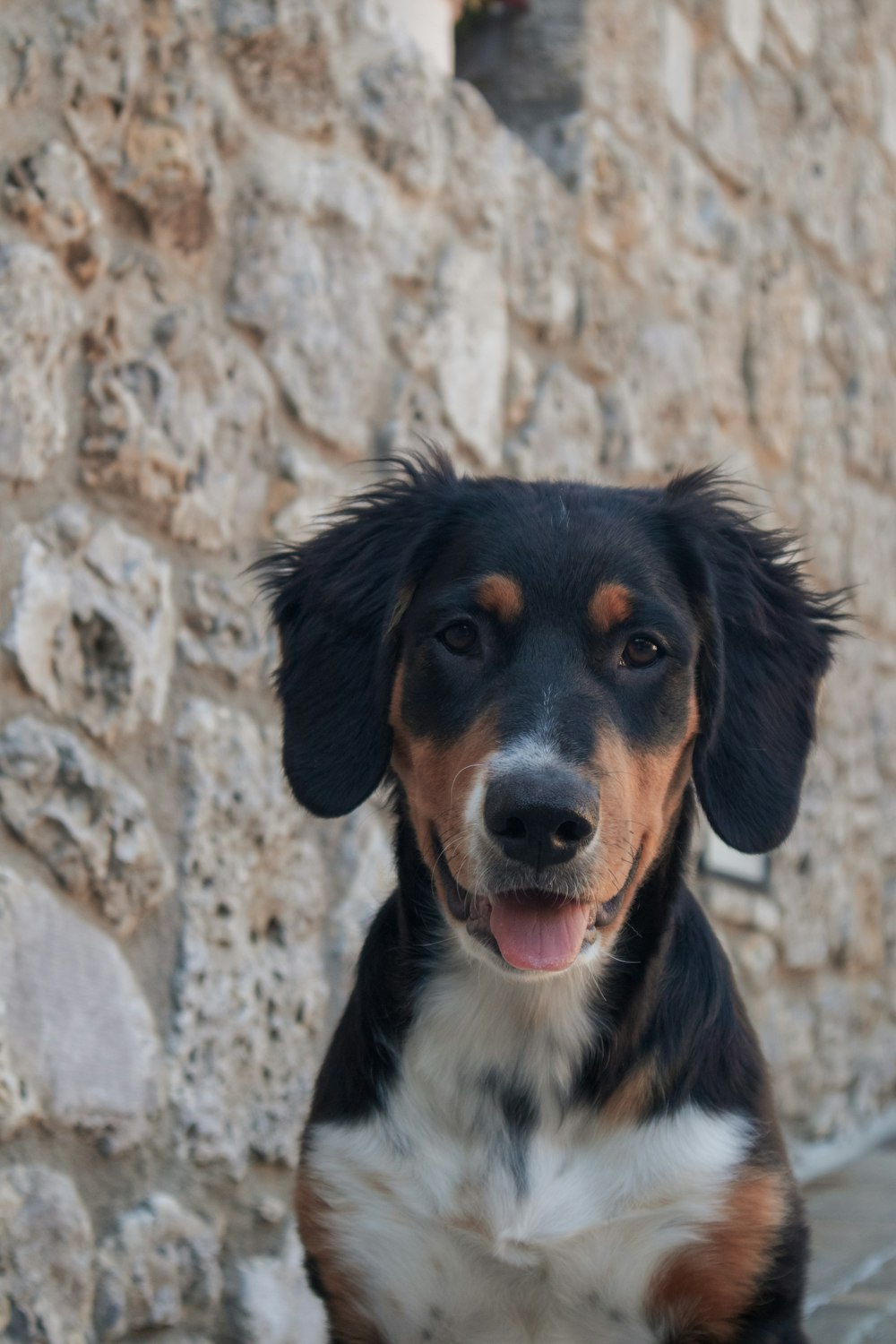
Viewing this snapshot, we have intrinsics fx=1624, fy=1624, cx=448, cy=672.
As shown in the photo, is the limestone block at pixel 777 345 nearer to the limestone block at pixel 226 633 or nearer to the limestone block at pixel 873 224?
the limestone block at pixel 873 224

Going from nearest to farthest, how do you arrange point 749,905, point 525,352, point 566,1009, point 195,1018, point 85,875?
point 566,1009
point 85,875
point 195,1018
point 525,352
point 749,905

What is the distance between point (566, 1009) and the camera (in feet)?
8.98

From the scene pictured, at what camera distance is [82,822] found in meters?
2.99

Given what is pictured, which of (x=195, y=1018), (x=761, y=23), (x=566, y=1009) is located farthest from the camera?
(x=761, y=23)

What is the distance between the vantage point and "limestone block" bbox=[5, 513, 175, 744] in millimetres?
2914

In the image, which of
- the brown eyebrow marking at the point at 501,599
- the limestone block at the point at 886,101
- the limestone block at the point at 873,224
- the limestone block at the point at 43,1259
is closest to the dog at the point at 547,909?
the brown eyebrow marking at the point at 501,599

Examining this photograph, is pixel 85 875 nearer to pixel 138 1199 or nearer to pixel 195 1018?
pixel 195 1018

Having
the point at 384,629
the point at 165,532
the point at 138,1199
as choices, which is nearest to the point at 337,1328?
the point at 138,1199

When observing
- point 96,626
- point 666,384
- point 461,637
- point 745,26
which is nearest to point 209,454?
point 96,626

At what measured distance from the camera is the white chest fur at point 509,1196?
2498 mm

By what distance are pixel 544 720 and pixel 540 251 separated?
248cm

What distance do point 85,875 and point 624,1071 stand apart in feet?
3.46

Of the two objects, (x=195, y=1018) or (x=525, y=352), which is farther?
(x=525, y=352)

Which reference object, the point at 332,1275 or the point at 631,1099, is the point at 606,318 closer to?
the point at 631,1099
